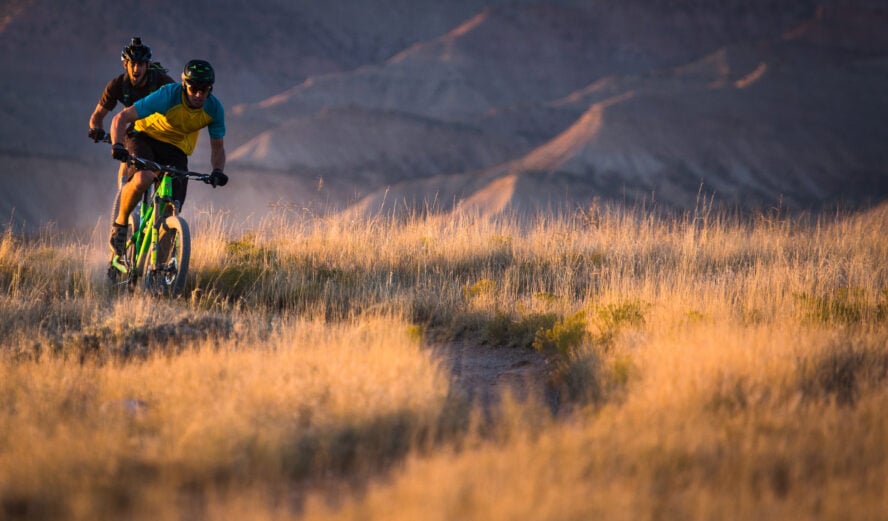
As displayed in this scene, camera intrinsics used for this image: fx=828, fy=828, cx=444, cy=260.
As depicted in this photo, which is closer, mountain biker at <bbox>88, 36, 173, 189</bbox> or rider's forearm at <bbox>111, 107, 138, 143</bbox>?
rider's forearm at <bbox>111, 107, 138, 143</bbox>

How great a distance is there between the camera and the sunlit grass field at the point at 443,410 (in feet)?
10.2

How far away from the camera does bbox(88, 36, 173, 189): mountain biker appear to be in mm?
6965

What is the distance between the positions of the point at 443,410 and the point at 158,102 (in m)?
3.73

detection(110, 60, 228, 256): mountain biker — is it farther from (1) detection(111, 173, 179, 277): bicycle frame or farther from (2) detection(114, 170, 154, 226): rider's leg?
(1) detection(111, 173, 179, 277): bicycle frame

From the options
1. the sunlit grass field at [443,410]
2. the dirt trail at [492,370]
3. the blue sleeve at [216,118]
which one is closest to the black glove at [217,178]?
the blue sleeve at [216,118]

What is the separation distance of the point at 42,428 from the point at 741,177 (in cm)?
16521

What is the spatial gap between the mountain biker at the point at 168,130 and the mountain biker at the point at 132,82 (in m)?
0.32

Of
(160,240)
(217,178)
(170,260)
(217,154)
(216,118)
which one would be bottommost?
(170,260)

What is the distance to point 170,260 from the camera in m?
6.70

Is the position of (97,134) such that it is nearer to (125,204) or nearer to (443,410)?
(125,204)

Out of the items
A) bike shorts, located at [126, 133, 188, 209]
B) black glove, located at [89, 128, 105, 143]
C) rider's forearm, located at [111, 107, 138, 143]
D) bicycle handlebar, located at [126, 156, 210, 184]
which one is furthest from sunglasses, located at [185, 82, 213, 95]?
black glove, located at [89, 128, 105, 143]

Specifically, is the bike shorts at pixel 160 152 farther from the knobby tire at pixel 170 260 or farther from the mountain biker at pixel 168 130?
the knobby tire at pixel 170 260

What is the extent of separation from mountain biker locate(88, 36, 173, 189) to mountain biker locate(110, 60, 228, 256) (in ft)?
1.05

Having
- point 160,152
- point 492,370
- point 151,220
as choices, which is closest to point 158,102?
point 160,152
